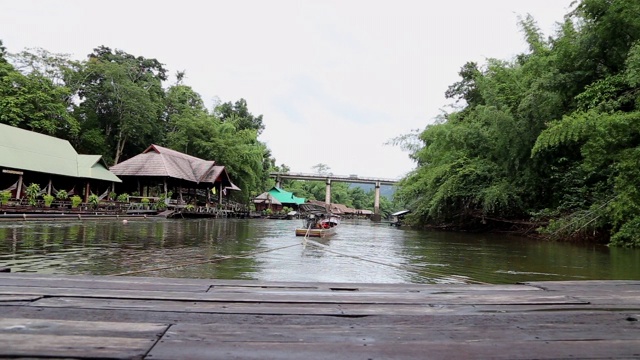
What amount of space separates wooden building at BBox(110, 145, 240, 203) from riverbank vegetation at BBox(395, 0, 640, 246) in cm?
1684

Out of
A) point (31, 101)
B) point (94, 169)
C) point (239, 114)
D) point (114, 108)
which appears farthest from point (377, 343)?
point (239, 114)

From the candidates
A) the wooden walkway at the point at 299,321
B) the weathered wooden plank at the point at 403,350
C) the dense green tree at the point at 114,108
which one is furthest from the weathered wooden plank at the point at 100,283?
the dense green tree at the point at 114,108

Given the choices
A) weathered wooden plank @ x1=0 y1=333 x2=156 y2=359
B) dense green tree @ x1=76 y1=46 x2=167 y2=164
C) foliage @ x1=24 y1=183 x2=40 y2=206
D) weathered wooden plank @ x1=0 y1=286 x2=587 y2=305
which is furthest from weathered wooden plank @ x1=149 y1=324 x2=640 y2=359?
dense green tree @ x1=76 y1=46 x2=167 y2=164

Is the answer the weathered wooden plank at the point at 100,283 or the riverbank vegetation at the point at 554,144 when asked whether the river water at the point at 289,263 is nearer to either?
the weathered wooden plank at the point at 100,283

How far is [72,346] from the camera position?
196cm

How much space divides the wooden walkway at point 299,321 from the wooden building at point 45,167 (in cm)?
2253

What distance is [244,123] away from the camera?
54.3 meters

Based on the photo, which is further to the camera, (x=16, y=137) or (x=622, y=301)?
(x=16, y=137)

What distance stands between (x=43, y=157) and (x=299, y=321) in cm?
2702

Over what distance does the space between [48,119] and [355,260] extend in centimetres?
3326

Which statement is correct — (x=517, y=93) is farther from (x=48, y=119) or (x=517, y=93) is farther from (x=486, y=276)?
(x=48, y=119)

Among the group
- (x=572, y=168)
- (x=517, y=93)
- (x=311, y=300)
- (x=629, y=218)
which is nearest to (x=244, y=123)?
(x=517, y=93)

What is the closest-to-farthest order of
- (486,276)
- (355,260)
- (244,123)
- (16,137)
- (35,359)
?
1. (35,359)
2. (486,276)
3. (355,260)
4. (16,137)
5. (244,123)

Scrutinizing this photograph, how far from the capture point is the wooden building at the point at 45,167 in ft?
71.4
